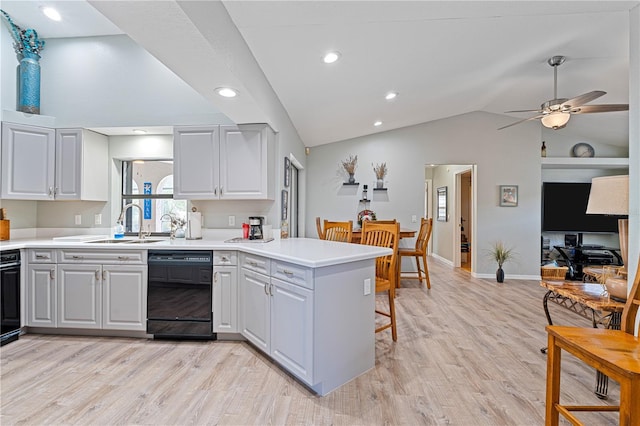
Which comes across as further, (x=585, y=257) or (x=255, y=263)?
(x=585, y=257)

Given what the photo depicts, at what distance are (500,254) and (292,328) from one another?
189 inches

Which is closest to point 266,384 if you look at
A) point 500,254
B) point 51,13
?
point 51,13

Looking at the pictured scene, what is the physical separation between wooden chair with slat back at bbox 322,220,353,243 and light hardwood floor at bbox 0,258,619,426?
107 centimetres

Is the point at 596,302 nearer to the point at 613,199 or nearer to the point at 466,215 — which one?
the point at 613,199

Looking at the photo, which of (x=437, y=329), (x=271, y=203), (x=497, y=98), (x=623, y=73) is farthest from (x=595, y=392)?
(x=497, y=98)

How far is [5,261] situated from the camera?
2.70 m

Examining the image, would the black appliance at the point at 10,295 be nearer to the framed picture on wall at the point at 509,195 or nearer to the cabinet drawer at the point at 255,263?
the cabinet drawer at the point at 255,263

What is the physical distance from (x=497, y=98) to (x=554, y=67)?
1237 millimetres

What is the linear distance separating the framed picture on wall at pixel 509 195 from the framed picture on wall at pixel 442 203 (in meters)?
1.81

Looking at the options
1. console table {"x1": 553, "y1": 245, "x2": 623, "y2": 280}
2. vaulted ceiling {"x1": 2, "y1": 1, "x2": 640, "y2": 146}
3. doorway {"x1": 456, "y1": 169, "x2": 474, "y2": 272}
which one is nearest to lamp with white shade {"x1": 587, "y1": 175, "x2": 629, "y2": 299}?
vaulted ceiling {"x1": 2, "y1": 1, "x2": 640, "y2": 146}

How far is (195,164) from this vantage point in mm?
3230

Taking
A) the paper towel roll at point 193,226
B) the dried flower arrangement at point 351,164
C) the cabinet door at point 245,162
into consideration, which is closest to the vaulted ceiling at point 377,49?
the cabinet door at point 245,162

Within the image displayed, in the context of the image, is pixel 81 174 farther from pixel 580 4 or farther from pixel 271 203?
pixel 580 4

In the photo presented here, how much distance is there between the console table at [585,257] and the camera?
5.68 metres
